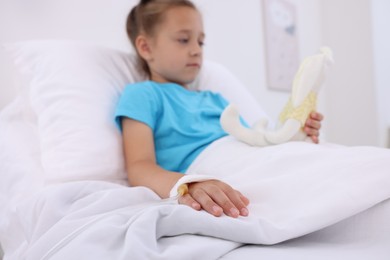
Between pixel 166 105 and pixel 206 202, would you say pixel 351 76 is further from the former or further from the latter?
pixel 206 202

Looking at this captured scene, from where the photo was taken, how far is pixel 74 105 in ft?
2.88

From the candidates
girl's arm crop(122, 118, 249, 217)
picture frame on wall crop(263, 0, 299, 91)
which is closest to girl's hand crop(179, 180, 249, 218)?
girl's arm crop(122, 118, 249, 217)

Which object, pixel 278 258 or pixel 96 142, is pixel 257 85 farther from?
pixel 278 258

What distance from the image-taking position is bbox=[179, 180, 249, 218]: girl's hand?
0.52m

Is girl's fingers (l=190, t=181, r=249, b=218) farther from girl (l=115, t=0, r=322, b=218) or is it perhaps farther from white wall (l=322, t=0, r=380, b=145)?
white wall (l=322, t=0, r=380, b=145)

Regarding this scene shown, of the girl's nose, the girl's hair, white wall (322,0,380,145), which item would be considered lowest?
white wall (322,0,380,145)

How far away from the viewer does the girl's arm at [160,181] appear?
1.73 ft

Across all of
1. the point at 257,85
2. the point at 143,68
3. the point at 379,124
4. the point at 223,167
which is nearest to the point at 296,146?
the point at 223,167

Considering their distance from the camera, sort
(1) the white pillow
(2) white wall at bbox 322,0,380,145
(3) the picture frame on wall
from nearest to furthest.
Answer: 1. (1) the white pillow
2. (3) the picture frame on wall
3. (2) white wall at bbox 322,0,380,145

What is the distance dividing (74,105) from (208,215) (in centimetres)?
53

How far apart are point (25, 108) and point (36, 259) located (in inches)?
20.7

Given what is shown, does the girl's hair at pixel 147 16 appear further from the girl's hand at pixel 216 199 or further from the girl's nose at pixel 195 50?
the girl's hand at pixel 216 199

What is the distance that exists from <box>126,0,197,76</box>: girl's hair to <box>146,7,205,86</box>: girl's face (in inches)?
0.7

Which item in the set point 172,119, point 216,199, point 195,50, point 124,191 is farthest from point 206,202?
point 195,50
